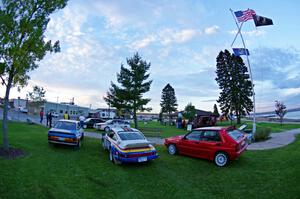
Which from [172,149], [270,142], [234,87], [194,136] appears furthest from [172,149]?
[234,87]

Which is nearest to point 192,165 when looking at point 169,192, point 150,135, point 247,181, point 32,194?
point 247,181

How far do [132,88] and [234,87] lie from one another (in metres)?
22.8

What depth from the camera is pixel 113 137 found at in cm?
1040

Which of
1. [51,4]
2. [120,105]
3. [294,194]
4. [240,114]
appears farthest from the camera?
[240,114]

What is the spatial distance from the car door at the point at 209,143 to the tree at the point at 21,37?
848 cm

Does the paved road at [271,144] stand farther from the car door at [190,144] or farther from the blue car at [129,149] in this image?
the blue car at [129,149]

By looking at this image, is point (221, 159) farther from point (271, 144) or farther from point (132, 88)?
point (132, 88)

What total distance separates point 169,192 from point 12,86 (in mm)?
9025

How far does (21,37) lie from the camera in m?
9.70

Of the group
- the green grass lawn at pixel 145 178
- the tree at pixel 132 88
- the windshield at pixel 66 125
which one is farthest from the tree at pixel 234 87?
the windshield at pixel 66 125

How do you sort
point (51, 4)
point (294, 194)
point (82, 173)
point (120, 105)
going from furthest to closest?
point (120, 105), point (51, 4), point (82, 173), point (294, 194)

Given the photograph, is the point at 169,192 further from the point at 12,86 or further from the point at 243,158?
the point at 12,86

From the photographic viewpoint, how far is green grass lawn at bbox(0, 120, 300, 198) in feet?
20.4

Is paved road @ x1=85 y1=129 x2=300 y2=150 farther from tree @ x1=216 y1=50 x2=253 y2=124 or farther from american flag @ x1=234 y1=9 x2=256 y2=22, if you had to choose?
tree @ x1=216 y1=50 x2=253 y2=124
